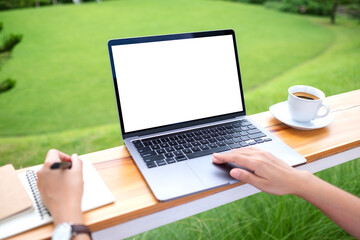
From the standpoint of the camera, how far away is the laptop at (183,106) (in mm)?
759

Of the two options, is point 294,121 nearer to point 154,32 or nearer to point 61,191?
point 61,191

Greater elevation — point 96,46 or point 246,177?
point 246,177

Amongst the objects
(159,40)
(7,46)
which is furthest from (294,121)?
(7,46)

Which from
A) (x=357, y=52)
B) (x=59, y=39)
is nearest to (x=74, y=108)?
(x=59, y=39)

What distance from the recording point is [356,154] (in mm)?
927

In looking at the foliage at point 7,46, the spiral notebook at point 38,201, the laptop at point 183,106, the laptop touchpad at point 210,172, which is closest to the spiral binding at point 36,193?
the spiral notebook at point 38,201

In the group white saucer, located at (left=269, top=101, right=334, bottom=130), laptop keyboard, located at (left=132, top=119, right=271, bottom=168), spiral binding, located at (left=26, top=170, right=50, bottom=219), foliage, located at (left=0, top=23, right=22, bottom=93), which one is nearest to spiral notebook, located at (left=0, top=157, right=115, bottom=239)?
spiral binding, located at (left=26, top=170, right=50, bottom=219)

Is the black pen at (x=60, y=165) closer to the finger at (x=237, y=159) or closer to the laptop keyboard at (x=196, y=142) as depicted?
the laptop keyboard at (x=196, y=142)

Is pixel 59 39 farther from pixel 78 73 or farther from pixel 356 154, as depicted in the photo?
pixel 356 154

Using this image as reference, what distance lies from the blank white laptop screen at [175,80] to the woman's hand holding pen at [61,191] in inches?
9.2

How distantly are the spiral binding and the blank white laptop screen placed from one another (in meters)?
0.24

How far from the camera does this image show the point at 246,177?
2.24ft

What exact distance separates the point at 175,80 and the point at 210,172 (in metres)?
0.29

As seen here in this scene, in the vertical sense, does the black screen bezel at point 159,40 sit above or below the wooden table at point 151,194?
above
